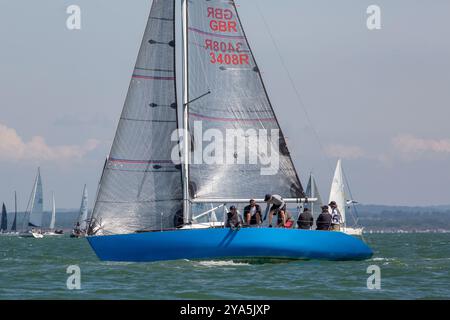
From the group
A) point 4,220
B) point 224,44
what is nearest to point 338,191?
point 224,44

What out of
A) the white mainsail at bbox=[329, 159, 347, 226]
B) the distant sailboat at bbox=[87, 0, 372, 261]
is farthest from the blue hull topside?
the white mainsail at bbox=[329, 159, 347, 226]

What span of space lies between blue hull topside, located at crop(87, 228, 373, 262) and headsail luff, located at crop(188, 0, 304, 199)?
196 cm

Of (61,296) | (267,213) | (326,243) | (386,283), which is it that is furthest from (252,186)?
(61,296)

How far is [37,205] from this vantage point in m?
120

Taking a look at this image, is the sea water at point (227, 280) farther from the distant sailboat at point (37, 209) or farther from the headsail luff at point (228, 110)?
the distant sailboat at point (37, 209)

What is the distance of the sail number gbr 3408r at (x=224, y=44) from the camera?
29.3 m

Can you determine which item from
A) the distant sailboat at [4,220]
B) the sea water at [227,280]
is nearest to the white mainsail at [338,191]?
the sea water at [227,280]

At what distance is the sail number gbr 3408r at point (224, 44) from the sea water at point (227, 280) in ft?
19.9

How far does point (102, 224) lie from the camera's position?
2895cm

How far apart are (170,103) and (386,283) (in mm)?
9390

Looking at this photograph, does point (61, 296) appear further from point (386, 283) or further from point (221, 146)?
point (221, 146)

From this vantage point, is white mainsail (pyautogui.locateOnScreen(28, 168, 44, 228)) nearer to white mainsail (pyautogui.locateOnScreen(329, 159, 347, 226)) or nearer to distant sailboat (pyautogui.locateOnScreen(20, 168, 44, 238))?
distant sailboat (pyautogui.locateOnScreen(20, 168, 44, 238))

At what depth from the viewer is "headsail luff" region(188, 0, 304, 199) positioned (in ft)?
94.5

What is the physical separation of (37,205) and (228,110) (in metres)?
94.0
